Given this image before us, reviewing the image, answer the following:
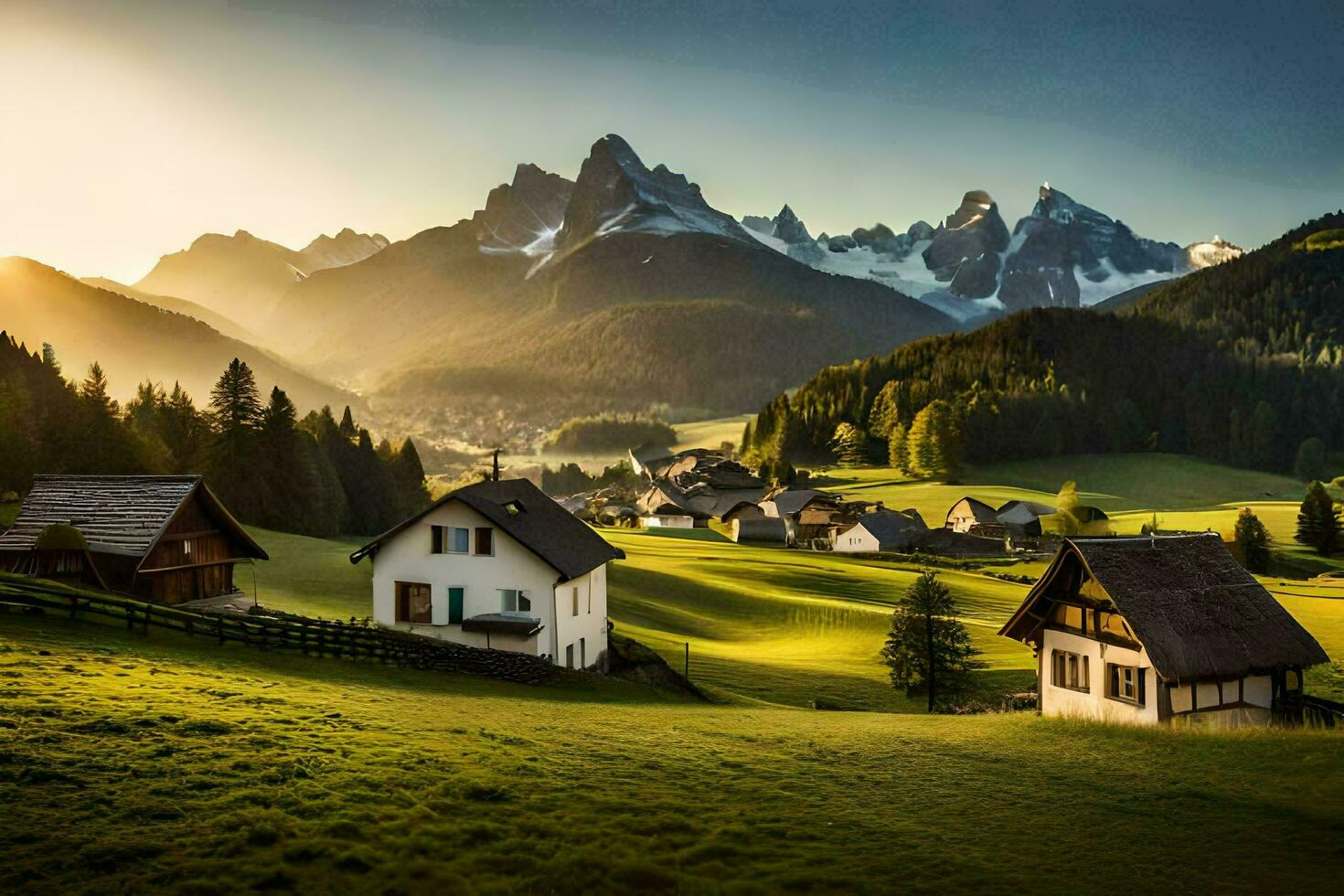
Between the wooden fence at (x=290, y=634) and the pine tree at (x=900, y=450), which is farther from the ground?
the pine tree at (x=900, y=450)

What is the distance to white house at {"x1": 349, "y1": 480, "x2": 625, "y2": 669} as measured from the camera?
3788 centimetres

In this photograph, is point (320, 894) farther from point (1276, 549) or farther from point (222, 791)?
point (1276, 549)

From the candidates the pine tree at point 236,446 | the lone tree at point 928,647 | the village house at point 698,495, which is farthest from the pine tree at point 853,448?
the lone tree at point 928,647

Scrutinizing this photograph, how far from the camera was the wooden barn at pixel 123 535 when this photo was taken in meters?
37.7

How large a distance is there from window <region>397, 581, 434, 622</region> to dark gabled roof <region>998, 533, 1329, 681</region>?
25.1 meters

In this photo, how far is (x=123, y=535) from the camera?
39.7 m

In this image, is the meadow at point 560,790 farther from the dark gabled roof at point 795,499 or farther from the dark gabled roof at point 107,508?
the dark gabled roof at point 795,499

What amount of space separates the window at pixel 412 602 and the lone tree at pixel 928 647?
21061mm

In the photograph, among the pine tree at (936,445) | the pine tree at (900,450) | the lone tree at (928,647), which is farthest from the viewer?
the pine tree at (900,450)

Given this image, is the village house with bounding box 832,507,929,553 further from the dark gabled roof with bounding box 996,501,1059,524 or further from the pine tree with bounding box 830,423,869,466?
the pine tree with bounding box 830,423,869,466

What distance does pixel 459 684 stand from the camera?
28.2 m

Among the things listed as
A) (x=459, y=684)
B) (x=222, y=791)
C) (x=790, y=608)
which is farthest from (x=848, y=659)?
(x=222, y=791)

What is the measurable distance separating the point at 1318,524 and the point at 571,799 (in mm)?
117018

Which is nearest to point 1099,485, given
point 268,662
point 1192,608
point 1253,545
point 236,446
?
point 1253,545
